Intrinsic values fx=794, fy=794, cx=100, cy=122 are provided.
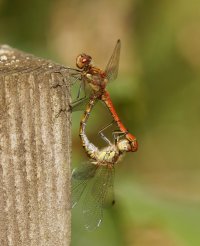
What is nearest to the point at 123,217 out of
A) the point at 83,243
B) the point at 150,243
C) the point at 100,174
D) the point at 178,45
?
the point at 150,243

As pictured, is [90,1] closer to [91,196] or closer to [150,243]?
[150,243]

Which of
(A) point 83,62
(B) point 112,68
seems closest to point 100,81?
(A) point 83,62

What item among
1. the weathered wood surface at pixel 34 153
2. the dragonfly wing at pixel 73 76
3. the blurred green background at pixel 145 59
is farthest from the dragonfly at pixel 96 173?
the blurred green background at pixel 145 59

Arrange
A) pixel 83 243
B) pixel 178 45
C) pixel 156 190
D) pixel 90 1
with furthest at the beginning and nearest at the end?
pixel 90 1 < pixel 178 45 < pixel 156 190 < pixel 83 243

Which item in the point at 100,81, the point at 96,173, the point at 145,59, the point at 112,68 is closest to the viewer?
the point at 96,173

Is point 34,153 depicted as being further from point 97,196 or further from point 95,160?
point 97,196

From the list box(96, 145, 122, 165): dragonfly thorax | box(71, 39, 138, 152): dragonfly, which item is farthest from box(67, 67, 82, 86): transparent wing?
box(96, 145, 122, 165): dragonfly thorax

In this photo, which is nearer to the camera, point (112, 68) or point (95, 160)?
point (95, 160)

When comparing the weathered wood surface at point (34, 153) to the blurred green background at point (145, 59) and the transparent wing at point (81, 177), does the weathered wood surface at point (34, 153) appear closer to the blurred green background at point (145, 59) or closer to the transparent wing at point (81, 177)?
the transparent wing at point (81, 177)
